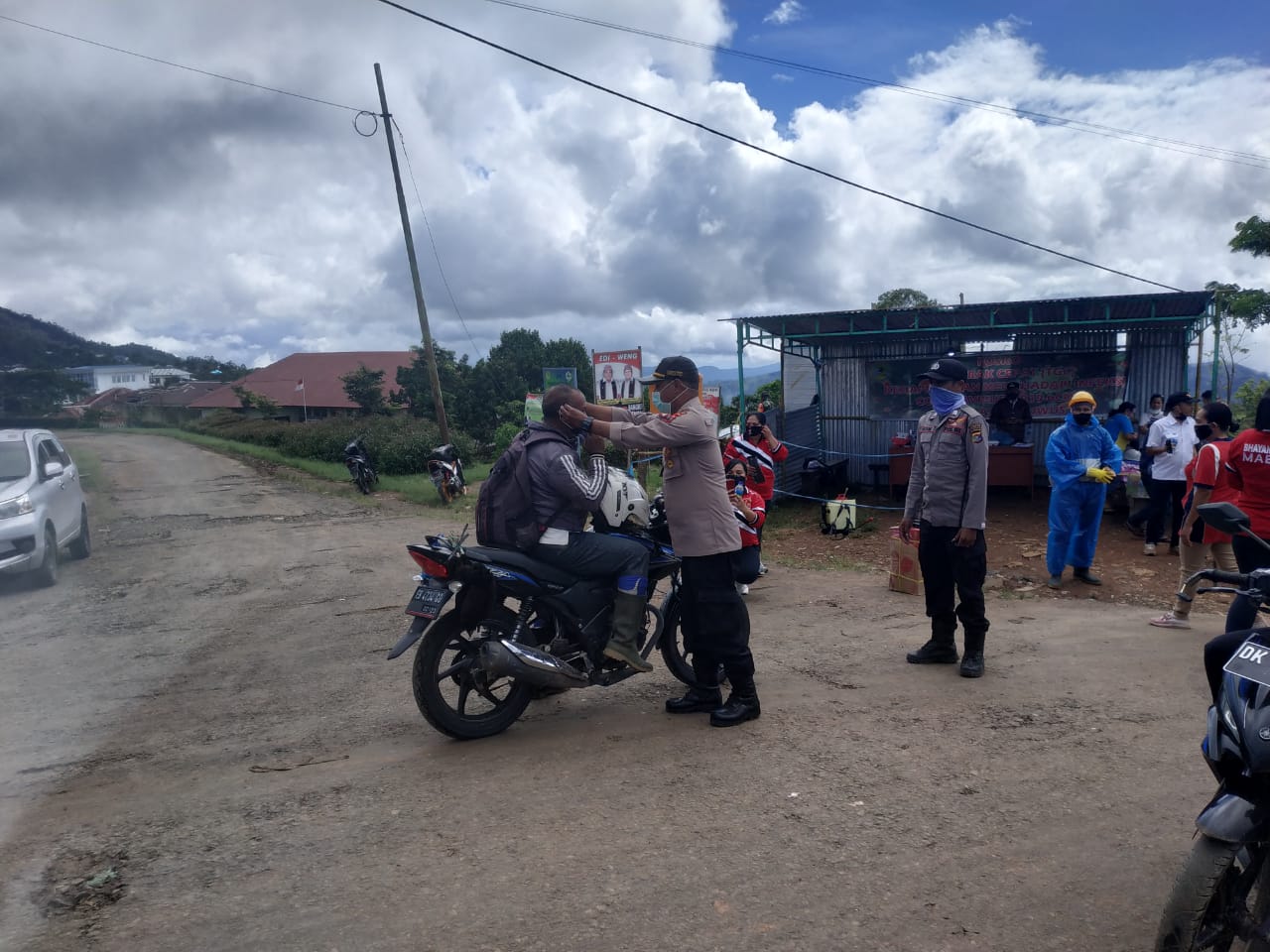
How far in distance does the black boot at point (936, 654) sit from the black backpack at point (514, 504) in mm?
2662

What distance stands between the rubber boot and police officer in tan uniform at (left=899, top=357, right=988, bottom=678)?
6.51ft

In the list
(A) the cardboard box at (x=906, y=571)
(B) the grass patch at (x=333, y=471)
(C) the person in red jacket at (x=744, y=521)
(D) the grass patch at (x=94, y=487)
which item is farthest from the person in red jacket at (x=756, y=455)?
(D) the grass patch at (x=94, y=487)

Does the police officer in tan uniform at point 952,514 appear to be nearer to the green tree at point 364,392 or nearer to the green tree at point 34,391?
the green tree at point 34,391

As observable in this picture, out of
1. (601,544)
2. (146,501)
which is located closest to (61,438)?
(146,501)

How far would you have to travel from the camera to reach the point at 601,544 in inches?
172

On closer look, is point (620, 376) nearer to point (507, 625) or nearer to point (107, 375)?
point (107, 375)

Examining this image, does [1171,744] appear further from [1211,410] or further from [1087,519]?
[1087,519]

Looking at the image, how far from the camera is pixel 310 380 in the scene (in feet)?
169

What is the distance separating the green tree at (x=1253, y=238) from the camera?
16.6m

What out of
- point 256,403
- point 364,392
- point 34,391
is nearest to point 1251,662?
point 34,391

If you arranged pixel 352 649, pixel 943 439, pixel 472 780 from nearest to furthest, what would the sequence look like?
1. pixel 472 780
2. pixel 943 439
3. pixel 352 649

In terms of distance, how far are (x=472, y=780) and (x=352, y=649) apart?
2763mm

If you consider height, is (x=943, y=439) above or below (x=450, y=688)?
above

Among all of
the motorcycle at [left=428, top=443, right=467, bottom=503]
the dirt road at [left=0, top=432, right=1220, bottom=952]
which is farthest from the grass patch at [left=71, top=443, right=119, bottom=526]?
the dirt road at [left=0, top=432, right=1220, bottom=952]
